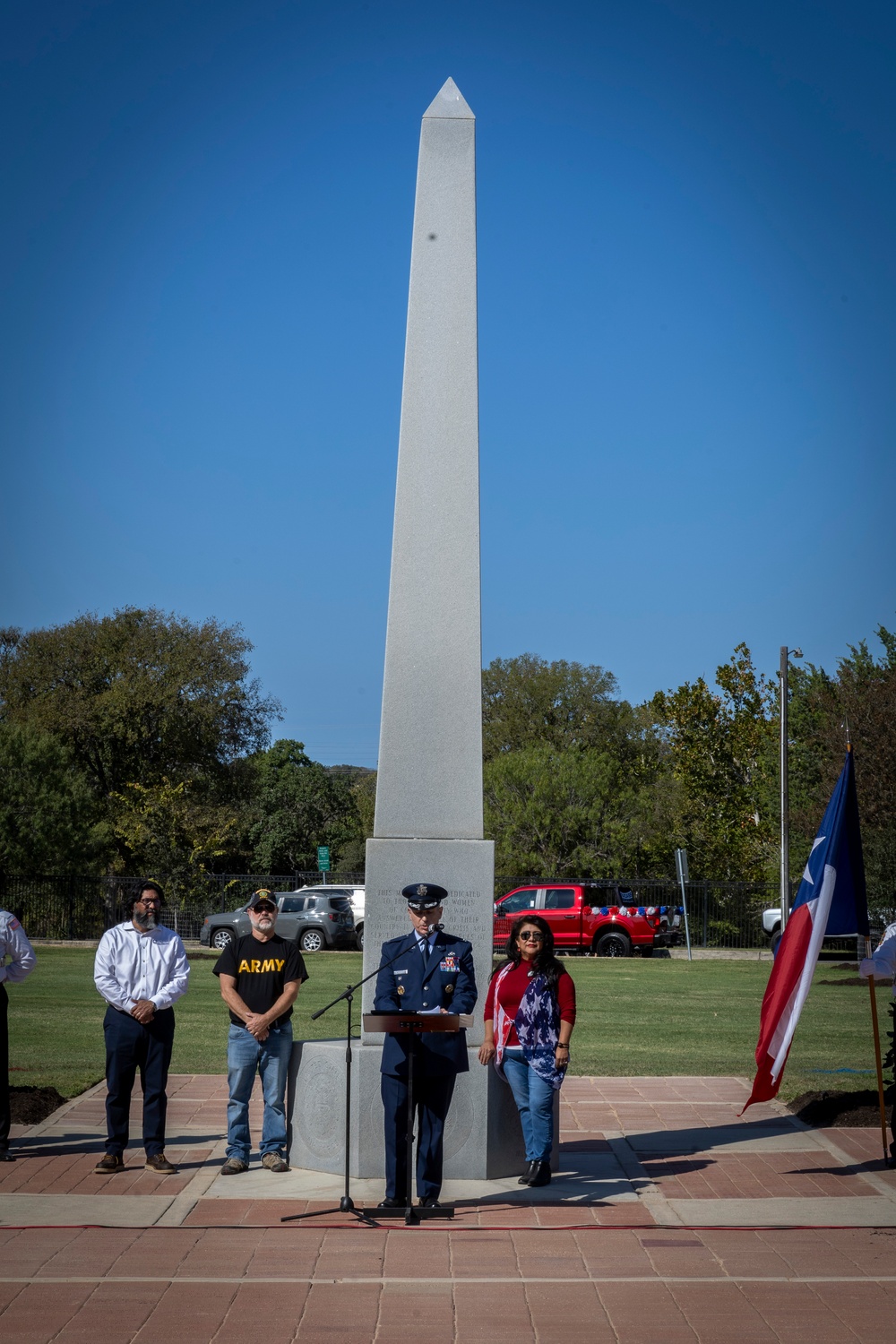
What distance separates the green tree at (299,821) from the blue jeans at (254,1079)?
6290 centimetres

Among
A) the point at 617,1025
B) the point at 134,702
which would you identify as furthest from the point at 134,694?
the point at 617,1025

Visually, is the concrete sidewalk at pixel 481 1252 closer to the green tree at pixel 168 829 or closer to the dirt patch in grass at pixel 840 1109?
the dirt patch in grass at pixel 840 1109

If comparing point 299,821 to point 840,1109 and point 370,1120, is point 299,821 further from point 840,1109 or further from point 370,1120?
point 370,1120

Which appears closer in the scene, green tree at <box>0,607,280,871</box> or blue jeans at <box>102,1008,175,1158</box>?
blue jeans at <box>102,1008,175,1158</box>

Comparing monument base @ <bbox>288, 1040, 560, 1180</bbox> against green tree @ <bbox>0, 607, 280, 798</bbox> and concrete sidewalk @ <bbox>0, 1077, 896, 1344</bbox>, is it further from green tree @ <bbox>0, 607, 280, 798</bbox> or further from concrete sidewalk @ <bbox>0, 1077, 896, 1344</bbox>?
green tree @ <bbox>0, 607, 280, 798</bbox>

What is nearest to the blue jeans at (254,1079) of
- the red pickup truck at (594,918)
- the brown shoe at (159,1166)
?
the brown shoe at (159,1166)

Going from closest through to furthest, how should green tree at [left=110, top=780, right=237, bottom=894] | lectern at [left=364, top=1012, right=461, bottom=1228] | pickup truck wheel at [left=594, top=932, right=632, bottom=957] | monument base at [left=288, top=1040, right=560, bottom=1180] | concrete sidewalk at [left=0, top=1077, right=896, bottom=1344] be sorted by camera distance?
concrete sidewalk at [left=0, top=1077, right=896, bottom=1344], lectern at [left=364, top=1012, right=461, bottom=1228], monument base at [left=288, top=1040, right=560, bottom=1180], pickup truck wheel at [left=594, top=932, right=632, bottom=957], green tree at [left=110, top=780, right=237, bottom=894]

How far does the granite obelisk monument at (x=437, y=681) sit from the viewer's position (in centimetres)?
825

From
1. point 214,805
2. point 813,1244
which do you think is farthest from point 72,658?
point 813,1244

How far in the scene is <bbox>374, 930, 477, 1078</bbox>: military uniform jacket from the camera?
7543 millimetres

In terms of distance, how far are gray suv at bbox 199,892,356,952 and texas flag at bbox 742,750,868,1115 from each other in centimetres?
2369

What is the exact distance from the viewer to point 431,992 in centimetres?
765

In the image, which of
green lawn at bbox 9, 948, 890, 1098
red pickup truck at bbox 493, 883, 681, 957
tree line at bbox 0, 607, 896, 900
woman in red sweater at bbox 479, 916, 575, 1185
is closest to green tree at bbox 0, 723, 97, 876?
tree line at bbox 0, 607, 896, 900

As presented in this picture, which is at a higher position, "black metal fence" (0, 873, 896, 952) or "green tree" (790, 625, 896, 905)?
"green tree" (790, 625, 896, 905)
